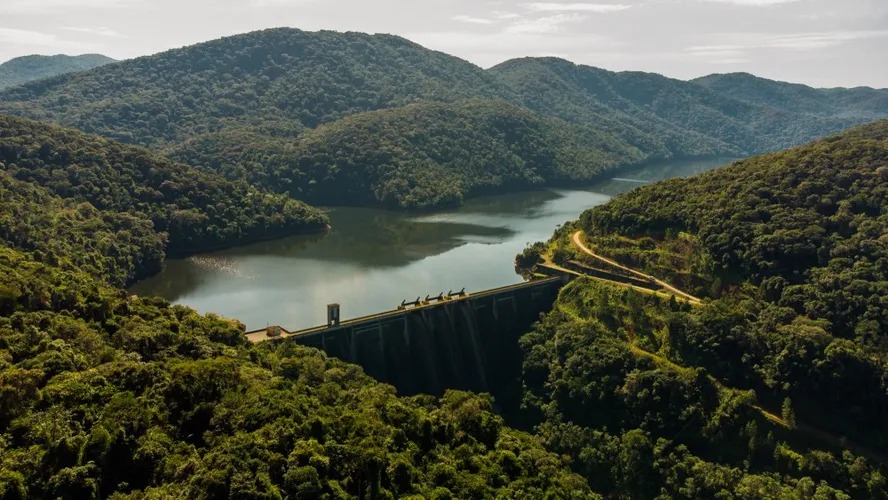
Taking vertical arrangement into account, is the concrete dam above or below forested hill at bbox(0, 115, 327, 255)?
below

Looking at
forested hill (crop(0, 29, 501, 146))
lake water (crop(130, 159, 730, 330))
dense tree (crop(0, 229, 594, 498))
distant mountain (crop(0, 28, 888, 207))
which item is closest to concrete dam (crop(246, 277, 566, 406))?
lake water (crop(130, 159, 730, 330))

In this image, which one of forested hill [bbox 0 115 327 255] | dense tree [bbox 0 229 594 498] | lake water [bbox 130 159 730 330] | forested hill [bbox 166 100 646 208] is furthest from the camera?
forested hill [bbox 166 100 646 208]

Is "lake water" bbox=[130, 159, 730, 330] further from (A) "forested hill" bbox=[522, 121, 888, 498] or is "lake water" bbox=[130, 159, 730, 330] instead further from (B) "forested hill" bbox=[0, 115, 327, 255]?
(A) "forested hill" bbox=[522, 121, 888, 498]

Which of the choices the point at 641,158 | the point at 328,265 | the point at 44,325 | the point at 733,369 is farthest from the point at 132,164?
the point at 641,158

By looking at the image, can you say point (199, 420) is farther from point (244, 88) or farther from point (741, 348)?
point (244, 88)

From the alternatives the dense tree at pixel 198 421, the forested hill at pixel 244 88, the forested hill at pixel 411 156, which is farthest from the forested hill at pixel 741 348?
the forested hill at pixel 244 88

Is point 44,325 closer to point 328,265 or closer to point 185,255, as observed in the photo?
point 328,265
